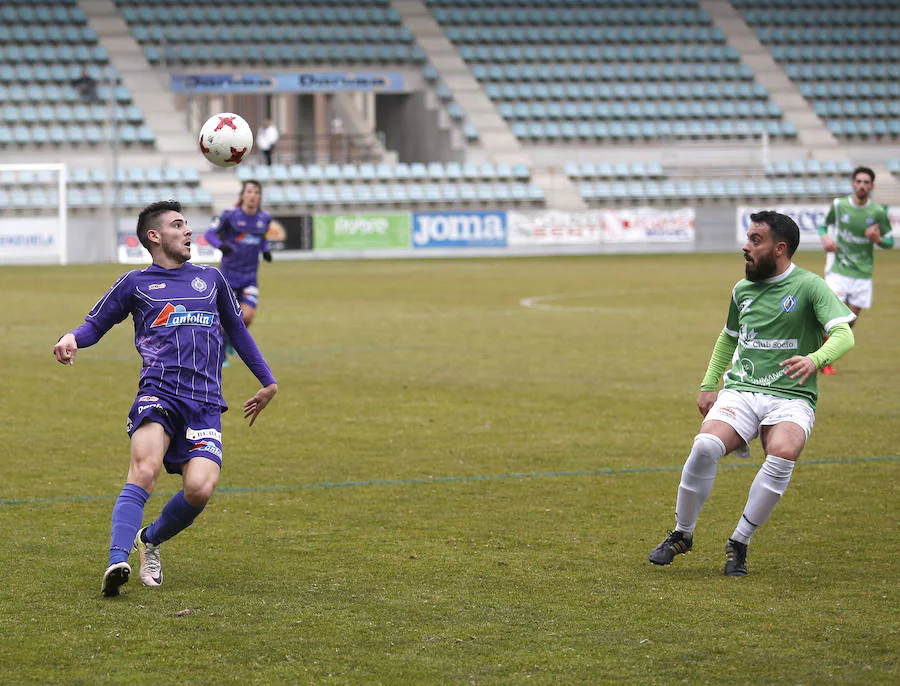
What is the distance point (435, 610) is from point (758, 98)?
1767 inches

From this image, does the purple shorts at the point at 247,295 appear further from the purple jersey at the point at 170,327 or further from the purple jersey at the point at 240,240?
the purple jersey at the point at 170,327

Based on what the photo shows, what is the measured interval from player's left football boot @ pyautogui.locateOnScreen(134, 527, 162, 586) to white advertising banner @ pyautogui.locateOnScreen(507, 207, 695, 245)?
113 ft

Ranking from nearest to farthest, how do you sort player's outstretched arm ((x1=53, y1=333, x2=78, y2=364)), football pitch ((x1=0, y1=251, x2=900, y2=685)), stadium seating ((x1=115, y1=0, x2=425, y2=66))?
1. football pitch ((x1=0, y1=251, x2=900, y2=685))
2. player's outstretched arm ((x1=53, y1=333, x2=78, y2=364))
3. stadium seating ((x1=115, y1=0, x2=425, y2=66))

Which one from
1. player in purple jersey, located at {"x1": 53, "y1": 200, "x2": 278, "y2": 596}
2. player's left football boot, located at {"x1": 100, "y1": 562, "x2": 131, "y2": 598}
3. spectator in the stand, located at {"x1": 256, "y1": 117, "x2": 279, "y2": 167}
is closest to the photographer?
player's left football boot, located at {"x1": 100, "y1": 562, "x2": 131, "y2": 598}

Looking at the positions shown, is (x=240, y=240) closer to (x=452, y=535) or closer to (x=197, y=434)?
(x=452, y=535)

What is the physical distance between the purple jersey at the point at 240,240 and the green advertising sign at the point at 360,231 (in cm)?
2242

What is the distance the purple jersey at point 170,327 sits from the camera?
6082 millimetres

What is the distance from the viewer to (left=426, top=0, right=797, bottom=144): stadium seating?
46656 millimetres

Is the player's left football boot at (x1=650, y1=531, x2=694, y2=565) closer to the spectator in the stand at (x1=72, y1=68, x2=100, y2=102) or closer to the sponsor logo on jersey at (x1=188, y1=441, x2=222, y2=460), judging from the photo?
the sponsor logo on jersey at (x1=188, y1=441, x2=222, y2=460)

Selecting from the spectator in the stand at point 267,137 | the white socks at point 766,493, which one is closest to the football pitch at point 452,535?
the white socks at point 766,493

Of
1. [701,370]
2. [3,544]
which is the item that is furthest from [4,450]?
[701,370]

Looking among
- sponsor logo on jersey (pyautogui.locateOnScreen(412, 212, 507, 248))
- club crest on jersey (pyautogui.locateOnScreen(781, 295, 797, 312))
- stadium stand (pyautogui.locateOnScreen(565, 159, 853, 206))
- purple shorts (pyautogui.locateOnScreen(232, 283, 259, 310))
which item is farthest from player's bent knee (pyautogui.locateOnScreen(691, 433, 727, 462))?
stadium stand (pyautogui.locateOnScreen(565, 159, 853, 206))

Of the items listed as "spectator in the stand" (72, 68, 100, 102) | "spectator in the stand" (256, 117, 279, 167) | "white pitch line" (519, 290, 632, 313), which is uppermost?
"spectator in the stand" (72, 68, 100, 102)

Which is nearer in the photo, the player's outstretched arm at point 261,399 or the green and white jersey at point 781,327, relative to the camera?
the player's outstretched arm at point 261,399
